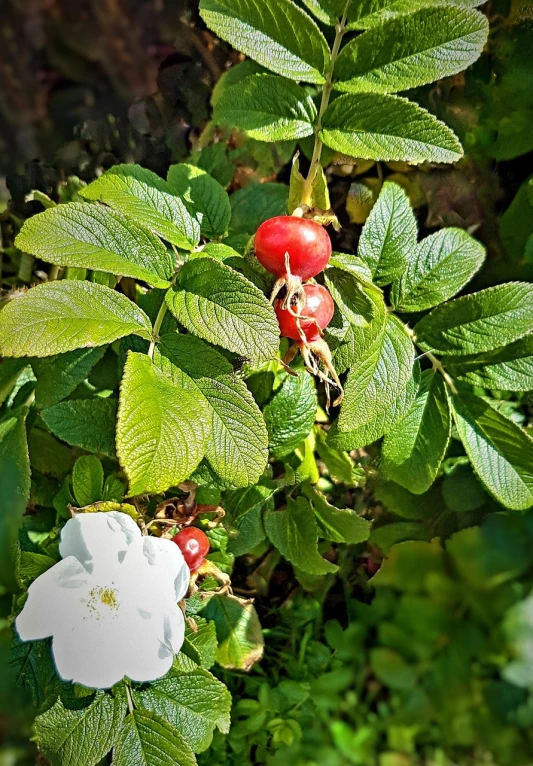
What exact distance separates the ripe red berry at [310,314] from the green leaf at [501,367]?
0.78ft

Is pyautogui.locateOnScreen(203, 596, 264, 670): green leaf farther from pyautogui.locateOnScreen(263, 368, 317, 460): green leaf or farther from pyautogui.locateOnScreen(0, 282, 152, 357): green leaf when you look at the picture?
pyautogui.locateOnScreen(0, 282, 152, 357): green leaf

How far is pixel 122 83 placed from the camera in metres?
2.15

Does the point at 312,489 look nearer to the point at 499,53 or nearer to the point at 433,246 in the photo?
the point at 433,246

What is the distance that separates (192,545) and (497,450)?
0.37 m

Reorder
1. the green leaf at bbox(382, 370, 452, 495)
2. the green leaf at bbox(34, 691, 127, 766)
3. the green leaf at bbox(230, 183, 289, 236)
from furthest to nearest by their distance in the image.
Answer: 1. the green leaf at bbox(230, 183, 289, 236)
2. the green leaf at bbox(382, 370, 452, 495)
3. the green leaf at bbox(34, 691, 127, 766)

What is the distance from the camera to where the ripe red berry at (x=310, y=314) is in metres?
0.67

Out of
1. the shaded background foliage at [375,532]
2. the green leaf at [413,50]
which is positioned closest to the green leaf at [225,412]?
the shaded background foliage at [375,532]

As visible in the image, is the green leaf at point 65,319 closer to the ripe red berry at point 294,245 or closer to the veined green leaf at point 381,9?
the ripe red berry at point 294,245

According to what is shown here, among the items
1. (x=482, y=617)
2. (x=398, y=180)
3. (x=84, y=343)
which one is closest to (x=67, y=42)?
(x=398, y=180)

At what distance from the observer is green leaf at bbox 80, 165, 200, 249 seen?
73 centimetres

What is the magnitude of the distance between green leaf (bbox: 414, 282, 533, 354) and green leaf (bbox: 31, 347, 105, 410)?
1.30 ft

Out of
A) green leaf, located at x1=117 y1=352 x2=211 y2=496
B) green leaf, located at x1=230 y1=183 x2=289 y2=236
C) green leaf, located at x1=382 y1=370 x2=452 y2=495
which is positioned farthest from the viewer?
green leaf, located at x1=230 y1=183 x2=289 y2=236

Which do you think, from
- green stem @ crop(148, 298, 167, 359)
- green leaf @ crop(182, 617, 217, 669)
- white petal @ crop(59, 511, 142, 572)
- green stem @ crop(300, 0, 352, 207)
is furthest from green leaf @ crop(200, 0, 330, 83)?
green leaf @ crop(182, 617, 217, 669)

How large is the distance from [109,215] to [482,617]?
0.53 m
